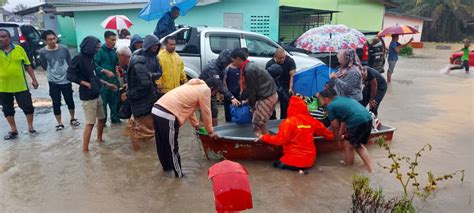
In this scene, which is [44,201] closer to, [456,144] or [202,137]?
[202,137]

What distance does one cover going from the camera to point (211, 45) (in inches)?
301

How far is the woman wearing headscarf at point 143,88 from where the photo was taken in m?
4.80

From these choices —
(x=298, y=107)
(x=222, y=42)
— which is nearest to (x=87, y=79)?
(x=298, y=107)

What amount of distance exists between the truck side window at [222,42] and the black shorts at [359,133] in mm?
3861

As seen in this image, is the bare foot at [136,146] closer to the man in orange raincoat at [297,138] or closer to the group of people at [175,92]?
the group of people at [175,92]

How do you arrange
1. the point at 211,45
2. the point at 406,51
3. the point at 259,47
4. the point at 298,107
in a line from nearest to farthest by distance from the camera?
1. the point at 298,107
2. the point at 211,45
3. the point at 259,47
4. the point at 406,51

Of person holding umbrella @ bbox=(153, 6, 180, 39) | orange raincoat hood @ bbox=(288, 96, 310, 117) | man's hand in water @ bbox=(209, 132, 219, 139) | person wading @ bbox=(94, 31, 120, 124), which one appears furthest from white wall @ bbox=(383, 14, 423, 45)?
man's hand in water @ bbox=(209, 132, 219, 139)

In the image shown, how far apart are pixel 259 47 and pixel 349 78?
3.40 metres

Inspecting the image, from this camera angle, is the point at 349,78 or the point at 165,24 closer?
the point at 349,78

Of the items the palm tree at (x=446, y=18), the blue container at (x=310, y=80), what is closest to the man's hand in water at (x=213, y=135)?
the blue container at (x=310, y=80)

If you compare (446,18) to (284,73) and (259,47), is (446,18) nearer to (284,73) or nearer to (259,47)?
(259,47)

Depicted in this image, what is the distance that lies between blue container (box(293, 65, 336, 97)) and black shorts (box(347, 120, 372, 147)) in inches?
77.2

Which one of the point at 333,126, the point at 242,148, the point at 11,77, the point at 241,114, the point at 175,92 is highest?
the point at 175,92

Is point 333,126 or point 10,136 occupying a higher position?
point 333,126
